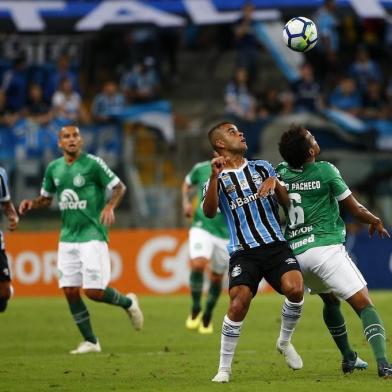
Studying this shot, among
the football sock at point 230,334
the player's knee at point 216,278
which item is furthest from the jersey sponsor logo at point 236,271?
the player's knee at point 216,278

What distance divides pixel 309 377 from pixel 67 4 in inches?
730

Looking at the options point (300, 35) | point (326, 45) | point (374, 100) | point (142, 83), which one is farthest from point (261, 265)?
point (326, 45)

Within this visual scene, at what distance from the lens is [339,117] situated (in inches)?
973

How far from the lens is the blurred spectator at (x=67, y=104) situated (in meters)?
24.5

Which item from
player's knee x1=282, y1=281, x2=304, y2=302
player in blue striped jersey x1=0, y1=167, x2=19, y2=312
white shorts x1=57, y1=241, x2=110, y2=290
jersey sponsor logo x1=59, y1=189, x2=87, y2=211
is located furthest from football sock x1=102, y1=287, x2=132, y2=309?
player's knee x1=282, y1=281, x2=304, y2=302

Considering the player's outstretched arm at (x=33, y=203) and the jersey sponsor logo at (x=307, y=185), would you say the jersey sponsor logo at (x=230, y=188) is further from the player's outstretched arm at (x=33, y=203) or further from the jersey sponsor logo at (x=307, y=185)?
the player's outstretched arm at (x=33, y=203)

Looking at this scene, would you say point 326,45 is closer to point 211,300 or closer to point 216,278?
point 216,278

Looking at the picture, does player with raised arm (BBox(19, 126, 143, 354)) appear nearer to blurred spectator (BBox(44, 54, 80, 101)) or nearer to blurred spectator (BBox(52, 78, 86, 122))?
blurred spectator (BBox(52, 78, 86, 122))

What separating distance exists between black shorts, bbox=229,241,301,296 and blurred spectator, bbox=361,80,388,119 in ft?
50.3

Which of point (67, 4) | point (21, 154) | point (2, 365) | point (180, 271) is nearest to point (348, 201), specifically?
point (2, 365)

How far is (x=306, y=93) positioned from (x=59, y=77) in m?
5.61

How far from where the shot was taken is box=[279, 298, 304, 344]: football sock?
1026 centimetres

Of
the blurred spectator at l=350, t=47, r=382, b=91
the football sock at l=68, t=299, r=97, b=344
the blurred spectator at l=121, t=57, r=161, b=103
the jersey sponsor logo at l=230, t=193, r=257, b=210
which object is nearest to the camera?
the jersey sponsor logo at l=230, t=193, r=257, b=210

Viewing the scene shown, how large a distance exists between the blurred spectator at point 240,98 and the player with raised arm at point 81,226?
1133 centimetres
